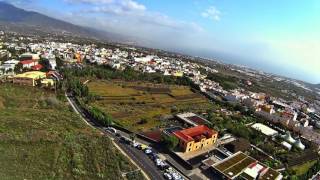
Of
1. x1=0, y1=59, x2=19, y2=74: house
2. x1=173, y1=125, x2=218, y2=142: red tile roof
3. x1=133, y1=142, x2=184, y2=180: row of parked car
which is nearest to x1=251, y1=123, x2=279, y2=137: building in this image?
x1=173, y1=125, x2=218, y2=142: red tile roof

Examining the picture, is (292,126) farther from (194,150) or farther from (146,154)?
(146,154)

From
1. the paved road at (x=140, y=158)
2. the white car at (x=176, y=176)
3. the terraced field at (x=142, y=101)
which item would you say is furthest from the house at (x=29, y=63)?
the white car at (x=176, y=176)

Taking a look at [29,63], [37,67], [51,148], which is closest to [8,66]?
[29,63]

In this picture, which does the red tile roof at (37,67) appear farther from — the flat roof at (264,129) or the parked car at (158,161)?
the flat roof at (264,129)

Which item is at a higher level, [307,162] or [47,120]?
[47,120]

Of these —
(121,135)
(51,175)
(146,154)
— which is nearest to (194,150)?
(146,154)
